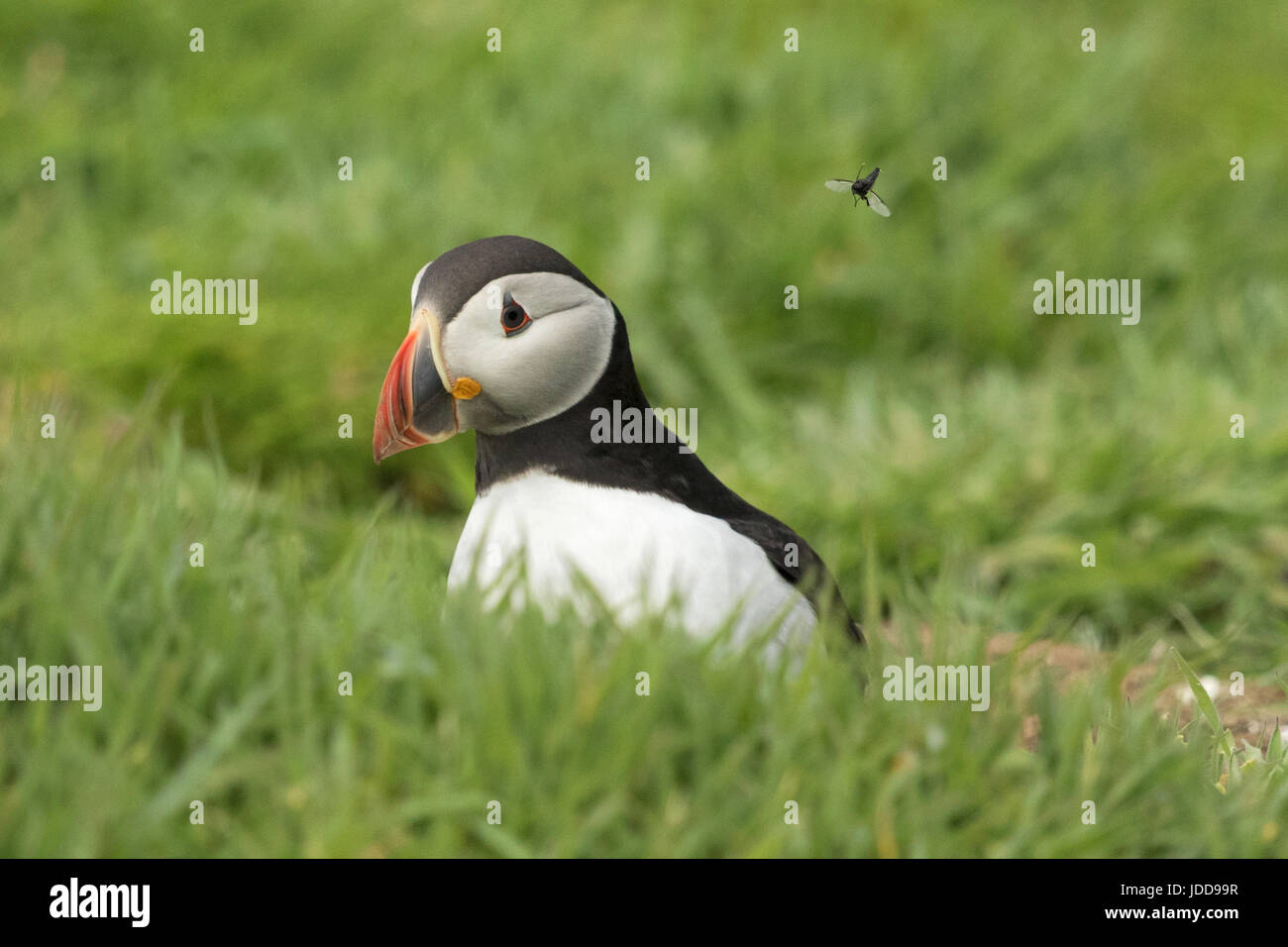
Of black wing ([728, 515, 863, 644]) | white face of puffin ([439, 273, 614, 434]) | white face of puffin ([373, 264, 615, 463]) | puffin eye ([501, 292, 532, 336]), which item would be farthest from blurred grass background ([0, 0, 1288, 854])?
puffin eye ([501, 292, 532, 336])

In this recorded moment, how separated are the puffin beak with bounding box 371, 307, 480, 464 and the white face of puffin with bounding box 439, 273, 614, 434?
0.02 meters

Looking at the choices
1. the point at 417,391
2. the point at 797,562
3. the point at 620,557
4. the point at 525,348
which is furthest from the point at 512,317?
the point at 797,562

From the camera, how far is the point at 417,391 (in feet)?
10.3

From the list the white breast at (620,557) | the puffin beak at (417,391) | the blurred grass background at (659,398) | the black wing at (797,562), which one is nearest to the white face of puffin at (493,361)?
the puffin beak at (417,391)

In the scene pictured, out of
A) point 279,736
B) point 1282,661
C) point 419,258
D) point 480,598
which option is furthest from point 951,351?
point 279,736

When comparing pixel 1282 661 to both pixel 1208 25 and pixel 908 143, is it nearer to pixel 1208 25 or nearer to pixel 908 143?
pixel 908 143

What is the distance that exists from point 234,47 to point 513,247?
5117mm

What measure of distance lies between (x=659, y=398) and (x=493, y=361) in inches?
126

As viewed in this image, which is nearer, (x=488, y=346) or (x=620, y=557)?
(x=620, y=557)

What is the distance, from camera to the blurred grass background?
7.89 feet

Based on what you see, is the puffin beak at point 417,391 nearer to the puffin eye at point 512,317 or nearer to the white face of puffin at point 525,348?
the white face of puffin at point 525,348

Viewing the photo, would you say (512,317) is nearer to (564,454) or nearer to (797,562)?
(564,454)

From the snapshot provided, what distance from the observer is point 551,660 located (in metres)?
2.53
